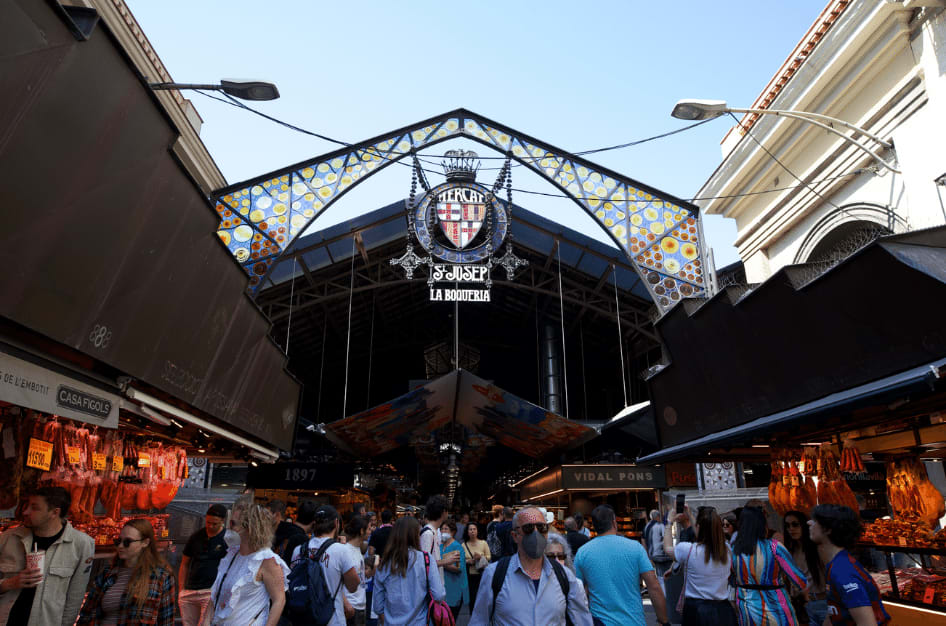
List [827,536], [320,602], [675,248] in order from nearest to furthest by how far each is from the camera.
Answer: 1. [827,536]
2. [320,602]
3. [675,248]

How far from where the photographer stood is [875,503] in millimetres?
15414

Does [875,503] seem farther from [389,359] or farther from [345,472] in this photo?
[389,359]

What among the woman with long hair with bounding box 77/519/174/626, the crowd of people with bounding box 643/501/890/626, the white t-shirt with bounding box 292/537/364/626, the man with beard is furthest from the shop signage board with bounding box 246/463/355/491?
the crowd of people with bounding box 643/501/890/626

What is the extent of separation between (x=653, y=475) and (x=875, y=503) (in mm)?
5731

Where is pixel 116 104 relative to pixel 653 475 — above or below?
above

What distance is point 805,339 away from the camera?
6691mm

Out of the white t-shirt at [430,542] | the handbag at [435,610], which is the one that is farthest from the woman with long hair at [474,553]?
the handbag at [435,610]

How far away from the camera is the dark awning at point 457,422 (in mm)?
13594

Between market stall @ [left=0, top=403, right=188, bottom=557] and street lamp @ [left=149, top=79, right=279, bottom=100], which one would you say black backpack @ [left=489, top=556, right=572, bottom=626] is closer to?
market stall @ [left=0, top=403, right=188, bottom=557]

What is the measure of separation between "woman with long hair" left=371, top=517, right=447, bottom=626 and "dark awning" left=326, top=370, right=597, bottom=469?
816 centimetres

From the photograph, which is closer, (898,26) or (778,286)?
(778,286)

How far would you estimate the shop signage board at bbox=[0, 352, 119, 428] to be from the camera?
4215 mm

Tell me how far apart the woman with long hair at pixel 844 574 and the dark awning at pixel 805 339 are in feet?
5.70

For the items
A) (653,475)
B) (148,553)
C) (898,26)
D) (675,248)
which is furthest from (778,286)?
(653,475)
